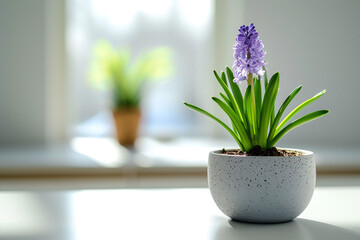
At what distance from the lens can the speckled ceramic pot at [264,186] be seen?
0.83 meters

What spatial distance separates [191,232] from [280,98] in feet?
7.14

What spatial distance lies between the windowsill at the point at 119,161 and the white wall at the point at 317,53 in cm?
37

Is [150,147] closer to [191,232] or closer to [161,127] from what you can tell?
[161,127]

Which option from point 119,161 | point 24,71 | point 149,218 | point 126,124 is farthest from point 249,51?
point 24,71

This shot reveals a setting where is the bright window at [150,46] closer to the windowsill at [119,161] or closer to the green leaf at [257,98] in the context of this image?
the windowsill at [119,161]

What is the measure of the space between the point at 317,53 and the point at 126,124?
3.82 ft

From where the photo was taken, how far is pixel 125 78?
8.80 ft

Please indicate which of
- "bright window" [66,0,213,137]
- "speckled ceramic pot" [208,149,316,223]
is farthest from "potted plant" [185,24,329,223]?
"bright window" [66,0,213,137]

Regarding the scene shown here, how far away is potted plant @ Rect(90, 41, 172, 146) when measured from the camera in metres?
2.62

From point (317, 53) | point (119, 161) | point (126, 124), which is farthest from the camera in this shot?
point (317, 53)

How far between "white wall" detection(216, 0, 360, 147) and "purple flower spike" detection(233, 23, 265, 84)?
6.88ft

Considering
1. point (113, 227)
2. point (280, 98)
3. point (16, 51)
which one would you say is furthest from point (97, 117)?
point (113, 227)

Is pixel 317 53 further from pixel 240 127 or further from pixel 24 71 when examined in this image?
pixel 240 127

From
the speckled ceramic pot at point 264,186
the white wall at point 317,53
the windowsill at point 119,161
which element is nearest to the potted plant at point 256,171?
the speckled ceramic pot at point 264,186
